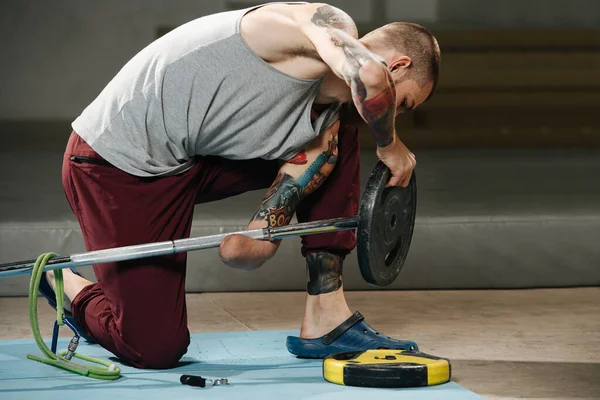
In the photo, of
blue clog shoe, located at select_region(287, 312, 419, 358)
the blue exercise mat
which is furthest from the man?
the blue exercise mat

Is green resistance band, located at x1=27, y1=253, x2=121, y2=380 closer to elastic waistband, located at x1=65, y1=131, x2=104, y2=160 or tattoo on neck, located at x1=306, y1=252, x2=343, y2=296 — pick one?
elastic waistband, located at x1=65, y1=131, x2=104, y2=160

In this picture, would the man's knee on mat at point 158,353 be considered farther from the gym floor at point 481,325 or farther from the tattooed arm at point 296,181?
the gym floor at point 481,325

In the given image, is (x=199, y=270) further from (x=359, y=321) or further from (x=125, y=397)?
(x=125, y=397)

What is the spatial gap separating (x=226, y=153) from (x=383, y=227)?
0.48 metres

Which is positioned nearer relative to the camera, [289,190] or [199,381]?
[199,381]

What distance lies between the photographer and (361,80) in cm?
203

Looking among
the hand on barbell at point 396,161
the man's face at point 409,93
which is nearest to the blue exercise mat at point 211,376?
the hand on barbell at point 396,161

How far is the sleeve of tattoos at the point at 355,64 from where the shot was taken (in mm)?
2035

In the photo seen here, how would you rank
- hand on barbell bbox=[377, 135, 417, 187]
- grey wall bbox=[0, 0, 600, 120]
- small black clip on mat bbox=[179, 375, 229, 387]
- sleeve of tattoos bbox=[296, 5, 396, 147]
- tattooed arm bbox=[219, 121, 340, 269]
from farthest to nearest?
grey wall bbox=[0, 0, 600, 120] < tattooed arm bbox=[219, 121, 340, 269] < hand on barbell bbox=[377, 135, 417, 187] < small black clip on mat bbox=[179, 375, 229, 387] < sleeve of tattoos bbox=[296, 5, 396, 147]

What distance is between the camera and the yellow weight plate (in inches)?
83.2

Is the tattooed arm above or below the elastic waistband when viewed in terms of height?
below

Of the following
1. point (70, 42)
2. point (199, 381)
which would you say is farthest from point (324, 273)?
point (70, 42)

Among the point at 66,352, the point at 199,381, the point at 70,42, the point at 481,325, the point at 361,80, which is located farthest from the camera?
the point at 70,42

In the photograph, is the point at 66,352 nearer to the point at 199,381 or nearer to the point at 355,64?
the point at 199,381
